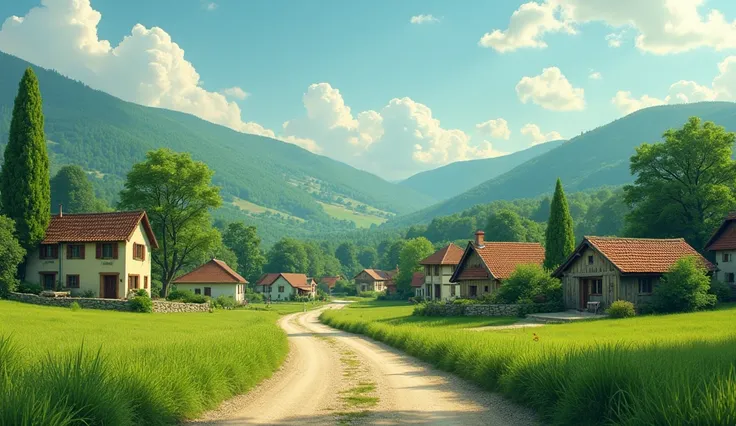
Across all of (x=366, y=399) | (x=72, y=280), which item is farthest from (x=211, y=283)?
(x=366, y=399)

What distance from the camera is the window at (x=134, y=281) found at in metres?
54.4

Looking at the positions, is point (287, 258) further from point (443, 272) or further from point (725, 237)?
point (725, 237)

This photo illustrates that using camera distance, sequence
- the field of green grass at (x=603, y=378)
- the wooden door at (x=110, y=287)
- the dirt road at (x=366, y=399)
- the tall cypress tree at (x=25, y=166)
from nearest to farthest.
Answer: the field of green grass at (x=603, y=378), the dirt road at (x=366, y=399), the tall cypress tree at (x=25, y=166), the wooden door at (x=110, y=287)

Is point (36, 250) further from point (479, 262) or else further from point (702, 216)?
point (702, 216)

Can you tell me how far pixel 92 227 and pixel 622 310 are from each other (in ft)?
137

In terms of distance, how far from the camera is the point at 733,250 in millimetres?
49688

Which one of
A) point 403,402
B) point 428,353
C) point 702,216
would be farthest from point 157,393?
point 702,216

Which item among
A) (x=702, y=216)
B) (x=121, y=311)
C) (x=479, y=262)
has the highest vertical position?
(x=702, y=216)

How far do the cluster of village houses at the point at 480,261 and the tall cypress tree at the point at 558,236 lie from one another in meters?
4.03

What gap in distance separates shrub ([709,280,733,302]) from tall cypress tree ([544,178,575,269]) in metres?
13.3

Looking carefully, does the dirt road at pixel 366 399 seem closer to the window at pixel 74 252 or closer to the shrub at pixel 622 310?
the shrub at pixel 622 310

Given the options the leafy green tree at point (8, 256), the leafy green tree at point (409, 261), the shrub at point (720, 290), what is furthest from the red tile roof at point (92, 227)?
the leafy green tree at point (409, 261)

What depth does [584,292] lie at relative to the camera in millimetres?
46812

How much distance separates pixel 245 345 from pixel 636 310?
31.5m
